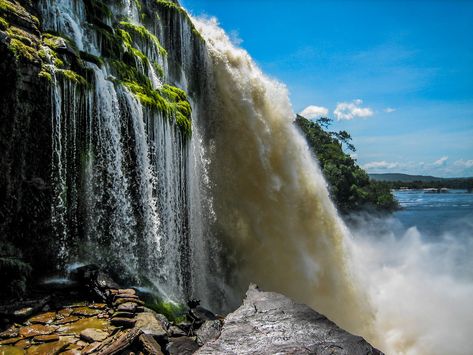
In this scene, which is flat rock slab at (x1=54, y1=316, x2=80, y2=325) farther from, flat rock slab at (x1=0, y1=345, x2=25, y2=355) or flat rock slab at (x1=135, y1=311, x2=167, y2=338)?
flat rock slab at (x1=135, y1=311, x2=167, y2=338)

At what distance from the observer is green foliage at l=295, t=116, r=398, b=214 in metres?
39.7

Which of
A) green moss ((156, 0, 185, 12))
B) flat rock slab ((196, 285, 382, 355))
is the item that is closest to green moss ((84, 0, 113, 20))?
green moss ((156, 0, 185, 12))

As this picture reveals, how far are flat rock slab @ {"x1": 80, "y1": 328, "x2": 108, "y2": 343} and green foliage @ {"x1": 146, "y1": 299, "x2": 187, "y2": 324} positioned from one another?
1.64 m

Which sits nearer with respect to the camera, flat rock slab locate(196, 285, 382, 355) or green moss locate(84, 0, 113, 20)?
flat rock slab locate(196, 285, 382, 355)

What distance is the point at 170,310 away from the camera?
21.9 ft

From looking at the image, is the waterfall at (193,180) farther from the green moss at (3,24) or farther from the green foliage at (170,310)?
the green moss at (3,24)

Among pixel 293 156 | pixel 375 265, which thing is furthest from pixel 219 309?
pixel 375 265

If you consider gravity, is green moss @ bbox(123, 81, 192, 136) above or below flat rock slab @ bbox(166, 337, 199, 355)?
above

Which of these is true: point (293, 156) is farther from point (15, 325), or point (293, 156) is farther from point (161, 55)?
point (15, 325)

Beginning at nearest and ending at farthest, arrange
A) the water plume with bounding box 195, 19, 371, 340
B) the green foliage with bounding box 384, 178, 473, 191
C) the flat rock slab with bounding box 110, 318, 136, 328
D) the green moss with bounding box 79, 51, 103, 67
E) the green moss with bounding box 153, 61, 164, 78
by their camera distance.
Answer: the flat rock slab with bounding box 110, 318, 136, 328, the green moss with bounding box 79, 51, 103, 67, the green moss with bounding box 153, 61, 164, 78, the water plume with bounding box 195, 19, 371, 340, the green foliage with bounding box 384, 178, 473, 191

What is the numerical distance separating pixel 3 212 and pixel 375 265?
24389 mm

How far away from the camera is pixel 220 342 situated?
12.7ft

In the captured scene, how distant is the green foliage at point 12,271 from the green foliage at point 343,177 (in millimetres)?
35544

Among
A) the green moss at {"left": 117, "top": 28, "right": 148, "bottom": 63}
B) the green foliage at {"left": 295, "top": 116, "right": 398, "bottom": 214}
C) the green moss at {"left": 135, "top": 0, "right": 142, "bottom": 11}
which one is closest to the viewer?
the green moss at {"left": 117, "top": 28, "right": 148, "bottom": 63}
